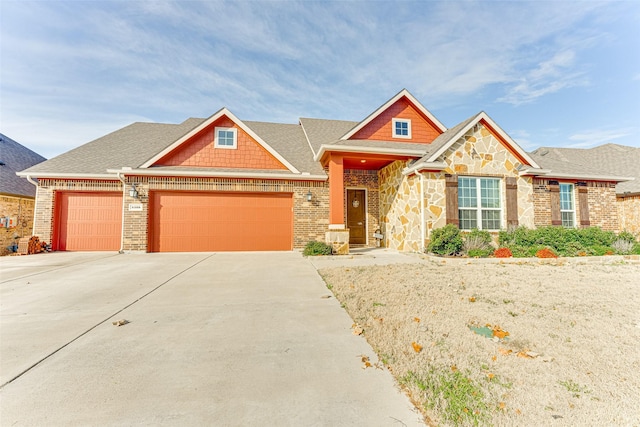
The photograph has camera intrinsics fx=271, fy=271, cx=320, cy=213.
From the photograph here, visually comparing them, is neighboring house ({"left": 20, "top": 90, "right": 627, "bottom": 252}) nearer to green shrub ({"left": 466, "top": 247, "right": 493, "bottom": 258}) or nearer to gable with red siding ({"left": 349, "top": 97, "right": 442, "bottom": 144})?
gable with red siding ({"left": 349, "top": 97, "right": 442, "bottom": 144})

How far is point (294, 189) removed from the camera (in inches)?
435

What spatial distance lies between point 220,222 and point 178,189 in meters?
2.01

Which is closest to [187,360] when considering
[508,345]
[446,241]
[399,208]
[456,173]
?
[508,345]

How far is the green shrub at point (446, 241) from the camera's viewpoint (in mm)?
8773

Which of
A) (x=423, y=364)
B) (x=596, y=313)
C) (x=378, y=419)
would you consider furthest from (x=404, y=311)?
(x=596, y=313)

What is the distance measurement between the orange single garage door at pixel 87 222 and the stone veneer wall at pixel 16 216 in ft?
5.54

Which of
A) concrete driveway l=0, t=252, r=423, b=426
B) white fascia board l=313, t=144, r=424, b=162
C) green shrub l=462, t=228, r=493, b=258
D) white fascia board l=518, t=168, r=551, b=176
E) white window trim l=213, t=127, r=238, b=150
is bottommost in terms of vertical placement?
concrete driveway l=0, t=252, r=423, b=426

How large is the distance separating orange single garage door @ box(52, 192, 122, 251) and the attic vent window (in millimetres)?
4415

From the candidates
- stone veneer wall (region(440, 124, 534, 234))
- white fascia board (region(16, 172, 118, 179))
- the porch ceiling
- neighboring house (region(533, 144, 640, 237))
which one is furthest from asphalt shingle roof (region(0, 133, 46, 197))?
neighboring house (region(533, 144, 640, 237))

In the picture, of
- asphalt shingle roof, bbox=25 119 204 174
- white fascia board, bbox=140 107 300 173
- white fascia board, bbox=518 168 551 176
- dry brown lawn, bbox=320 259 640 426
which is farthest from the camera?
asphalt shingle roof, bbox=25 119 204 174

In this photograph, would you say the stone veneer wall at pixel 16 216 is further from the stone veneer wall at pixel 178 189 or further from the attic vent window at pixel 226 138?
the attic vent window at pixel 226 138

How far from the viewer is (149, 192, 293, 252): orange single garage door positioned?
1048cm

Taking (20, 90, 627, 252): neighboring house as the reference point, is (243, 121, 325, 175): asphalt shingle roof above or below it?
above

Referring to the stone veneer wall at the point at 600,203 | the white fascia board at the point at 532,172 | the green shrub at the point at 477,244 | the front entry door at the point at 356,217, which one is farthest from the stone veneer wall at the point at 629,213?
the front entry door at the point at 356,217
